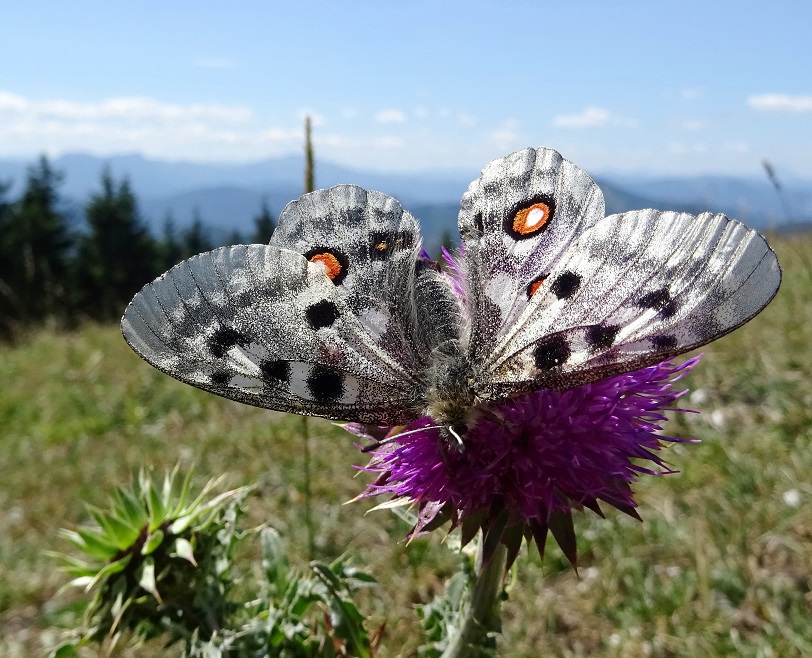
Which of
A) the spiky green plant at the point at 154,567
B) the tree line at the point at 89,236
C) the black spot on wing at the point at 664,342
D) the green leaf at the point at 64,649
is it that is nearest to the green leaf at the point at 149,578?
Answer: the spiky green plant at the point at 154,567

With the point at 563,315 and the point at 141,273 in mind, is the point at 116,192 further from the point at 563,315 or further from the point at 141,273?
the point at 563,315

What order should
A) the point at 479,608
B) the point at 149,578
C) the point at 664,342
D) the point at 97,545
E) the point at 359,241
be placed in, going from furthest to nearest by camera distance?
the point at 97,545 < the point at 149,578 < the point at 359,241 < the point at 479,608 < the point at 664,342

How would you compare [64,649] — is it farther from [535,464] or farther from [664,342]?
[664,342]

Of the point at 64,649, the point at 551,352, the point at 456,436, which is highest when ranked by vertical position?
the point at 551,352

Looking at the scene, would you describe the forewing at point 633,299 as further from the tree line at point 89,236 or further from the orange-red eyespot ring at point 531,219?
the tree line at point 89,236

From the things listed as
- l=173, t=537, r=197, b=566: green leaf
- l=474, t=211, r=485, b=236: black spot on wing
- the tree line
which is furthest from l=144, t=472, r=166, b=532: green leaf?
the tree line

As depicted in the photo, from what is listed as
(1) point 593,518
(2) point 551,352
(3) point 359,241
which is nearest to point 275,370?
(3) point 359,241

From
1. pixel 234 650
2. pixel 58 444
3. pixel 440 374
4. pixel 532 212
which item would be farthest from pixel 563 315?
pixel 58 444
